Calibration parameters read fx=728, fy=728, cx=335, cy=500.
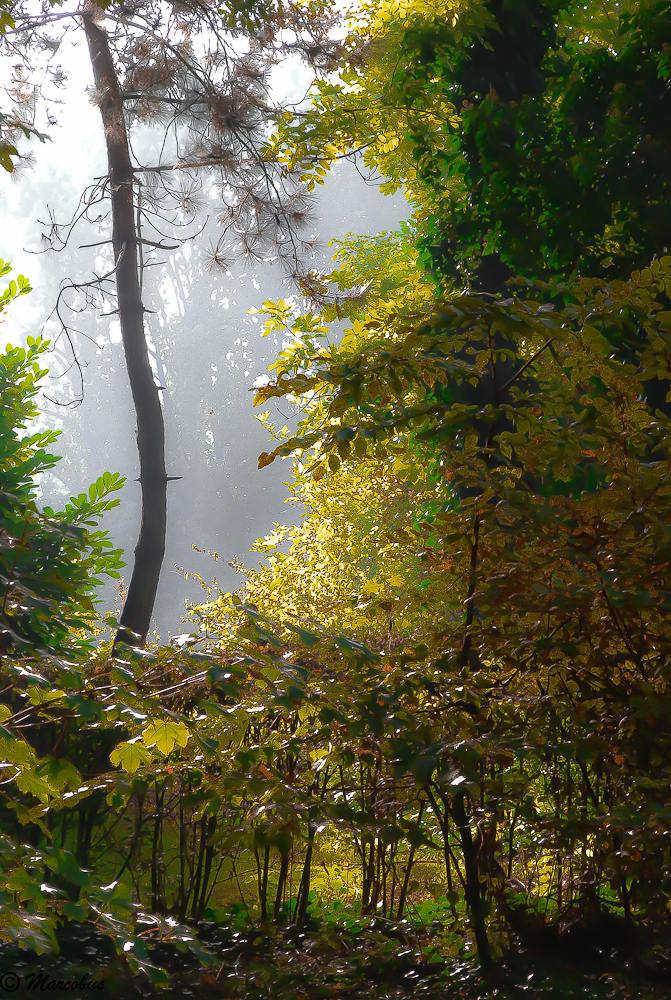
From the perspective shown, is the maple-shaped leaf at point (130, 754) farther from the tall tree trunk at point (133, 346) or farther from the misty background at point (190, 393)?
the misty background at point (190, 393)

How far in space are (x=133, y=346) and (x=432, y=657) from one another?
576cm

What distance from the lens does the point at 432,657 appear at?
6.50 ft

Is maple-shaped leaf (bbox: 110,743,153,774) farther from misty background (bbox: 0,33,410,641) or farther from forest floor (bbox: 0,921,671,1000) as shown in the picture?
misty background (bbox: 0,33,410,641)

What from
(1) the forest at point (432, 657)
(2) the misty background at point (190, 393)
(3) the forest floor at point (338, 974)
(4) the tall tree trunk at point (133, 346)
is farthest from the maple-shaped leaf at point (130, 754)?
(2) the misty background at point (190, 393)

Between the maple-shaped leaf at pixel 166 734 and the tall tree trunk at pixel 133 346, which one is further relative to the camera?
the tall tree trunk at pixel 133 346

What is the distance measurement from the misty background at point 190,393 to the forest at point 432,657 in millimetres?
26622

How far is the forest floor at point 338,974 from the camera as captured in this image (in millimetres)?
2219

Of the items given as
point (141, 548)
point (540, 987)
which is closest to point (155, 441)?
point (141, 548)

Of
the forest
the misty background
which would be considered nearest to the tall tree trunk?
Answer: the forest

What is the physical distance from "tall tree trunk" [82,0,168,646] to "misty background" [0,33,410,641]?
24.8 meters

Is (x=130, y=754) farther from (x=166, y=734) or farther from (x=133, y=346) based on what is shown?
(x=133, y=346)

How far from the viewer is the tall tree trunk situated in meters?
6.45

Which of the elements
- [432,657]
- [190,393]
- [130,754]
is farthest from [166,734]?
[190,393]

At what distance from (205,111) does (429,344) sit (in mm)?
5577
